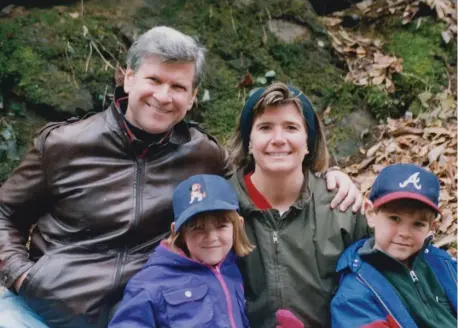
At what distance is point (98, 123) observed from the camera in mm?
3697

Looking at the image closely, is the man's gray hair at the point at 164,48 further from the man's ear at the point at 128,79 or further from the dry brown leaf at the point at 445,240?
Answer: the dry brown leaf at the point at 445,240

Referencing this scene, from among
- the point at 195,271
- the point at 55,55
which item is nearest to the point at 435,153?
the point at 195,271

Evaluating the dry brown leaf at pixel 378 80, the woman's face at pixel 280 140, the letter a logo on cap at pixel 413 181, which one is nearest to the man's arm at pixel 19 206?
the woman's face at pixel 280 140

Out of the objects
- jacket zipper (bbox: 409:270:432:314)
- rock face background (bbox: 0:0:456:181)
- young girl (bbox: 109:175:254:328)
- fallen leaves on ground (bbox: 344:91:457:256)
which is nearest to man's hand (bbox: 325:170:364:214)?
jacket zipper (bbox: 409:270:432:314)

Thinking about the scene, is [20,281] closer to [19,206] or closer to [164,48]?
[19,206]

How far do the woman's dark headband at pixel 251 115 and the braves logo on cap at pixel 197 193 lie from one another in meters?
0.56

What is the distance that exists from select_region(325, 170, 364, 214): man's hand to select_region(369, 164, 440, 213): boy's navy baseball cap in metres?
0.17

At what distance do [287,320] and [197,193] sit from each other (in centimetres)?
81

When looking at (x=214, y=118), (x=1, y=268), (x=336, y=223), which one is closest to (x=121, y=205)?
(x=1, y=268)

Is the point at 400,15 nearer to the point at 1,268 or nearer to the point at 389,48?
the point at 389,48

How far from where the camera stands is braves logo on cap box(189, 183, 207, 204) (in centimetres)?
334

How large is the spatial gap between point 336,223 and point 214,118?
3109 millimetres

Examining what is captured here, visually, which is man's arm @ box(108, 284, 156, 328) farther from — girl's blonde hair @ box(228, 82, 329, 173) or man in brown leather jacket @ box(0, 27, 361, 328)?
girl's blonde hair @ box(228, 82, 329, 173)

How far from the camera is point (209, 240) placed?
10.9 feet
